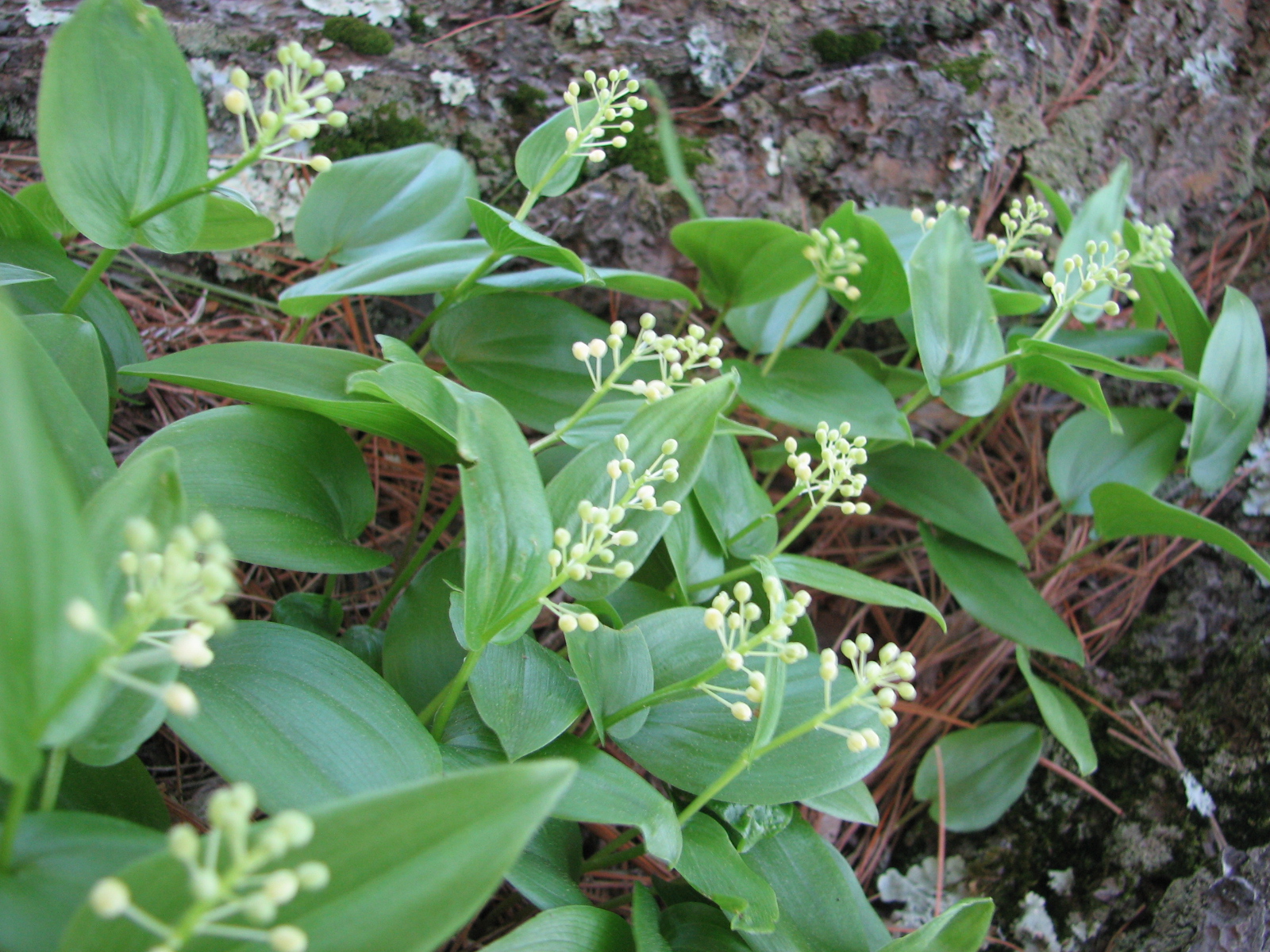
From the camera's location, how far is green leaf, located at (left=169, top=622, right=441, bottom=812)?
76 centimetres

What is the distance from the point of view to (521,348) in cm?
151

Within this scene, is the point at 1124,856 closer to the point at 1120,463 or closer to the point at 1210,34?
the point at 1120,463

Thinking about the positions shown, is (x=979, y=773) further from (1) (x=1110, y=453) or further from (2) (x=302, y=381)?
(2) (x=302, y=381)

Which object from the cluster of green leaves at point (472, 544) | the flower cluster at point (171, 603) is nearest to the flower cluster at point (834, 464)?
the cluster of green leaves at point (472, 544)

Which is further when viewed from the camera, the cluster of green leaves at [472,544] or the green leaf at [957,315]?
the green leaf at [957,315]

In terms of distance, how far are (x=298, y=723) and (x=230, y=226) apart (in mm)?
877

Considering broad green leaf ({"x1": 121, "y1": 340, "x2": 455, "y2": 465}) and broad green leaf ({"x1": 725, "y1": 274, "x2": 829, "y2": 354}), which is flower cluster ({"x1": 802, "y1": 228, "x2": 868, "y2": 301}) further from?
broad green leaf ({"x1": 121, "y1": 340, "x2": 455, "y2": 465})

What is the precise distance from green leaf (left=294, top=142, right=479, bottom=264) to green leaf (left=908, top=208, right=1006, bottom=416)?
2.88 feet

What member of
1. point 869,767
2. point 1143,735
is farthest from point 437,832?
point 1143,735

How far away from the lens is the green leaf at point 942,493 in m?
1.60

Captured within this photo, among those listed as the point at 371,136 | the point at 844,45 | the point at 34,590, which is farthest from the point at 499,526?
the point at 844,45

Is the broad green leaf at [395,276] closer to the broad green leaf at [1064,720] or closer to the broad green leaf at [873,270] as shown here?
the broad green leaf at [873,270]

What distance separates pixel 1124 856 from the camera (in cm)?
146

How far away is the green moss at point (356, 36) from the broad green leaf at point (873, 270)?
1092 millimetres
